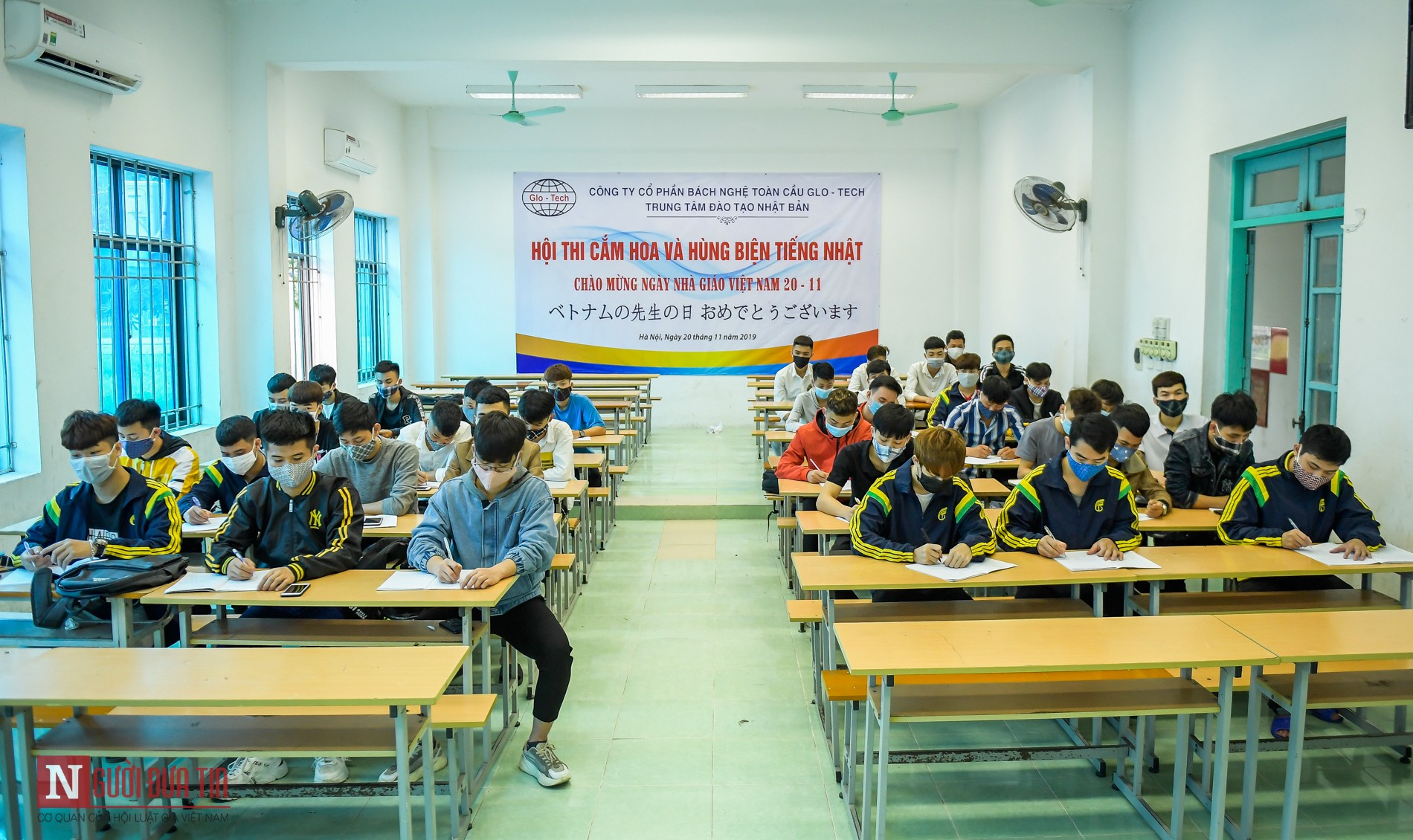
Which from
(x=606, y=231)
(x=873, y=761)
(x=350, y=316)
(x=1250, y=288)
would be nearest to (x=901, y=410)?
(x=873, y=761)

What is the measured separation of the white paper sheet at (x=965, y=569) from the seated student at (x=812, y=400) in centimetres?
347

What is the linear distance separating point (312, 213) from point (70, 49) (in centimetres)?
231

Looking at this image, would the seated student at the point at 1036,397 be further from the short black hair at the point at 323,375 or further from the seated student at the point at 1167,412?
the short black hair at the point at 323,375

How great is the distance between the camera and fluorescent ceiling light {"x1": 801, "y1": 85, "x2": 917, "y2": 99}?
10.5 metres

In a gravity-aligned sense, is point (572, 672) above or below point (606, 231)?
below

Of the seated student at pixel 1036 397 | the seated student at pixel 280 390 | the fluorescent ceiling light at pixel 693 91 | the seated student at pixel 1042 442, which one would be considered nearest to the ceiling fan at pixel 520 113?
the fluorescent ceiling light at pixel 693 91

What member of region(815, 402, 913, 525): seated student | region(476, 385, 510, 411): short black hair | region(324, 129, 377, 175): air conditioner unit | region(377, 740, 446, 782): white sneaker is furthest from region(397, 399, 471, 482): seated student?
region(324, 129, 377, 175): air conditioner unit

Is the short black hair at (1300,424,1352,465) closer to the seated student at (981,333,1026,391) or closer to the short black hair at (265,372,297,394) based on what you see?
the seated student at (981,333,1026,391)

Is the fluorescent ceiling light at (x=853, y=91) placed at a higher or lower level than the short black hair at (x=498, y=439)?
higher

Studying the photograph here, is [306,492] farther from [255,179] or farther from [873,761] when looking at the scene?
[255,179]

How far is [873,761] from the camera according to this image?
362 centimetres

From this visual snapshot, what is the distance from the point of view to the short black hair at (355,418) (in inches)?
181

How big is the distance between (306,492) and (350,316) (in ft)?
21.3

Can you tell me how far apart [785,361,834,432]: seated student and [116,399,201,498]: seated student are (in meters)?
3.87
